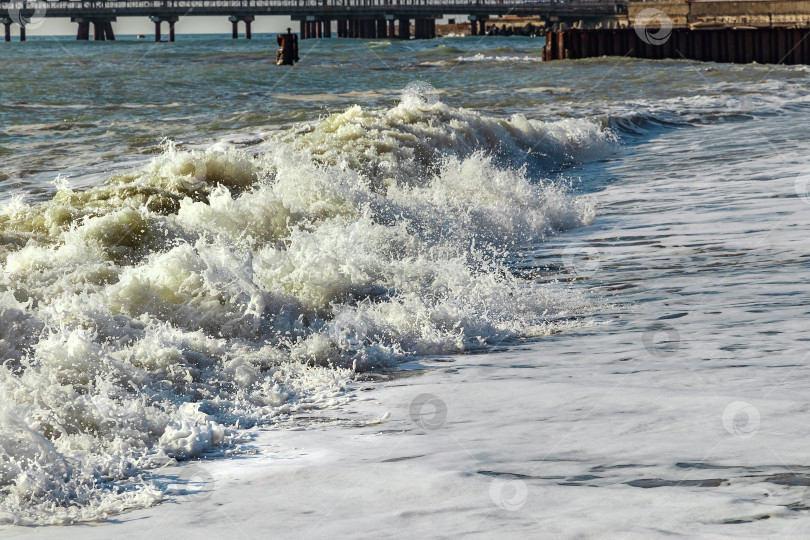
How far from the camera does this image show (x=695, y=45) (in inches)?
1780

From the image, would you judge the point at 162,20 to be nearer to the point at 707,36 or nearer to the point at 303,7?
the point at 303,7

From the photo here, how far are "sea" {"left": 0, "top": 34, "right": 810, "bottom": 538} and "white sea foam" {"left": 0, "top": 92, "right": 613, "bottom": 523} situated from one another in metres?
0.02

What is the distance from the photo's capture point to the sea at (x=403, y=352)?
365 cm

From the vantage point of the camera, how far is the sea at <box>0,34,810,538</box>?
3650 mm

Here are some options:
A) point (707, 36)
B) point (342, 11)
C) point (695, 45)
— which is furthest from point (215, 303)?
point (342, 11)

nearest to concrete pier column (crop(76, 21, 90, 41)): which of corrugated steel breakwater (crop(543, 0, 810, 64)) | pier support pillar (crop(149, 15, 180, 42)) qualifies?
pier support pillar (crop(149, 15, 180, 42))

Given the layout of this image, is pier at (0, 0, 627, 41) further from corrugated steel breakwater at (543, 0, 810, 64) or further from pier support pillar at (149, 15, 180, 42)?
corrugated steel breakwater at (543, 0, 810, 64)

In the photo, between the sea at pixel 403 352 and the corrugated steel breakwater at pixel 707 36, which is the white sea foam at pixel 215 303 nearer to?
the sea at pixel 403 352

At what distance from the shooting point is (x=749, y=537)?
3.15 metres

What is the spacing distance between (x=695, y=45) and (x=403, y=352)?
142 ft

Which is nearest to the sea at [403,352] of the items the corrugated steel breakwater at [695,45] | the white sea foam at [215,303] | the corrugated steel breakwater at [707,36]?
the white sea foam at [215,303]

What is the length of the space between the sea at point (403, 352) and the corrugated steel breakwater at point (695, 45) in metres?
31.8

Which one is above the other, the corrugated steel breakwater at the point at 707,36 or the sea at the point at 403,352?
the corrugated steel breakwater at the point at 707,36

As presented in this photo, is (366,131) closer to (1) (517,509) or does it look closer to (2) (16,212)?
(2) (16,212)
